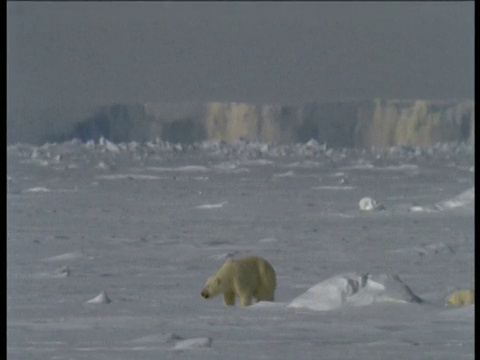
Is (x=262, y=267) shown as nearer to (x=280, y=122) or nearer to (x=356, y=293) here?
(x=356, y=293)

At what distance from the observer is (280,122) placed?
3912mm

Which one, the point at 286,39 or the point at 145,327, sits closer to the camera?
the point at 145,327

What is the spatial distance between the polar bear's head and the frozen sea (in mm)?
38

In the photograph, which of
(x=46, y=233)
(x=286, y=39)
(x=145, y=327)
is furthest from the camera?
(x=46, y=233)

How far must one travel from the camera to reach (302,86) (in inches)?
151

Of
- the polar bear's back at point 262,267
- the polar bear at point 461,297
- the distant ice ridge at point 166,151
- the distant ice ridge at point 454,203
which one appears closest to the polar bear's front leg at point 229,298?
the polar bear's back at point 262,267

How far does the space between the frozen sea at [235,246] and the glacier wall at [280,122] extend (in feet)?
0.18

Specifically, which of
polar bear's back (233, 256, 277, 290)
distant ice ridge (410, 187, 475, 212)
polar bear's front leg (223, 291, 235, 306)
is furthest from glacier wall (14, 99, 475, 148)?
polar bear's front leg (223, 291, 235, 306)

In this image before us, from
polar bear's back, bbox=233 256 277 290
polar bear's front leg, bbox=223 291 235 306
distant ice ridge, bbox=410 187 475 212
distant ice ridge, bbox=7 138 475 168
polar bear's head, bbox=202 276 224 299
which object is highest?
distant ice ridge, bbox=7 138 475 168

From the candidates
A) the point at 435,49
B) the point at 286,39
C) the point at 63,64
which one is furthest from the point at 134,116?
the point at 435,49

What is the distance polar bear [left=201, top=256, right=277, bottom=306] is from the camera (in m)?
3.63

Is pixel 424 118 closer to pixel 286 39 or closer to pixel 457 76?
pixel 457 76

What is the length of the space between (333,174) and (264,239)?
391 mm

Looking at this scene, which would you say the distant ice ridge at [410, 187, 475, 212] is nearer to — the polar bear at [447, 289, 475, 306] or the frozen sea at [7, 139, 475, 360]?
the frozen sea at [7, 139, 475, 360]
